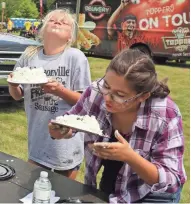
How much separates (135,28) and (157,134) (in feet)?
38.3

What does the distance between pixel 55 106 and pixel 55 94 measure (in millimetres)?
146

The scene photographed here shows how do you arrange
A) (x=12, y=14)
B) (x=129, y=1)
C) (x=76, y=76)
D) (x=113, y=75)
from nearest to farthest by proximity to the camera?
(x=113, y=75) < (x=76, y=76) < (x=129, y=1) < (x=12, y=14)

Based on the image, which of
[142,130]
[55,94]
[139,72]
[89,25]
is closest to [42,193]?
[142,130]

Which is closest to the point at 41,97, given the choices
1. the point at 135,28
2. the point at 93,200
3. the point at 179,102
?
the point at 93,200

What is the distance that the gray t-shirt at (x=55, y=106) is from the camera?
276cm

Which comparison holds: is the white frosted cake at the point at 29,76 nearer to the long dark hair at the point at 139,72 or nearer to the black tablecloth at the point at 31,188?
the black tablecloth at the point at 31,188

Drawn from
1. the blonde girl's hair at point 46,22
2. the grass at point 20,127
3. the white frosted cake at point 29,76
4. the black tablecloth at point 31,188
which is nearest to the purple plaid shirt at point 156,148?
the black tablecloth at point 31,188

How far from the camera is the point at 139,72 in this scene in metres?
1.91

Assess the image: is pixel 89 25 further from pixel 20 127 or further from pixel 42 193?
pixel 42 193

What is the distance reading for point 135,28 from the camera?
521 inches

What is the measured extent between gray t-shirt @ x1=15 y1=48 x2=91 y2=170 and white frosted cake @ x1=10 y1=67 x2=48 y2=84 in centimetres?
13

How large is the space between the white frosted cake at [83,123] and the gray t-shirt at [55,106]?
2.58ft

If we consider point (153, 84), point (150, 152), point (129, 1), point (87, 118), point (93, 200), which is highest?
point (129, 1)

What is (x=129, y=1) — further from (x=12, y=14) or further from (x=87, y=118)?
(x=12, y=14)
